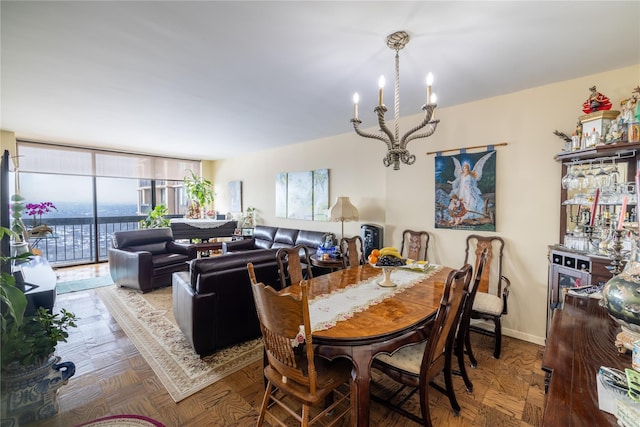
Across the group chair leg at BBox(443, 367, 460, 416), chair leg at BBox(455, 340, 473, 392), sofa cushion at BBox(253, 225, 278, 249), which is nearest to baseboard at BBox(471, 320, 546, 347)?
chair leg at BBox(455, 340, 473, 392)

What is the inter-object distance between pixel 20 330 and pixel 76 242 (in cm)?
557

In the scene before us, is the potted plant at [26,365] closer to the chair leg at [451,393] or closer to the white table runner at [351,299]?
the white table runner at [351,299]

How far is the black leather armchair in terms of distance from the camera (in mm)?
4176

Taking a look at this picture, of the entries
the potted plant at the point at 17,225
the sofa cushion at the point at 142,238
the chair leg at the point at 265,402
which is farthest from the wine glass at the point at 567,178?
the sofa cushion at the point at 142,238

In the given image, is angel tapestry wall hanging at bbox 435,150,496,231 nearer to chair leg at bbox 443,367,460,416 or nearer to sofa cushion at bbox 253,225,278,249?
chair leg at bbox 443,367,460,416

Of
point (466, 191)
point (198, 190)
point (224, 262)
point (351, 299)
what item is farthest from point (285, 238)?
point (351, 299)

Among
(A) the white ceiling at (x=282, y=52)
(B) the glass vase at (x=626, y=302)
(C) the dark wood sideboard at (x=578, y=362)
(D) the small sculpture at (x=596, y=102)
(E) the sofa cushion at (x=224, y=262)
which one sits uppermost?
(A) the white ceiling at (x=282, y=52)

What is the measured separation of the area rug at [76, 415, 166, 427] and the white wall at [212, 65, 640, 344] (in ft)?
10.5

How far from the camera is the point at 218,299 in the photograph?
2.48 meters

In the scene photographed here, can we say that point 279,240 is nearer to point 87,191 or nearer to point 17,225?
point 17,225

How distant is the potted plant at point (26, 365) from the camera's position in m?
1.58

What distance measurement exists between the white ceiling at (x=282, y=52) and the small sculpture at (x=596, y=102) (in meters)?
0.26

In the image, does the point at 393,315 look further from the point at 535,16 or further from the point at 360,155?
the point at 360,155

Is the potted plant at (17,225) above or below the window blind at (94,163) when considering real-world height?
below
